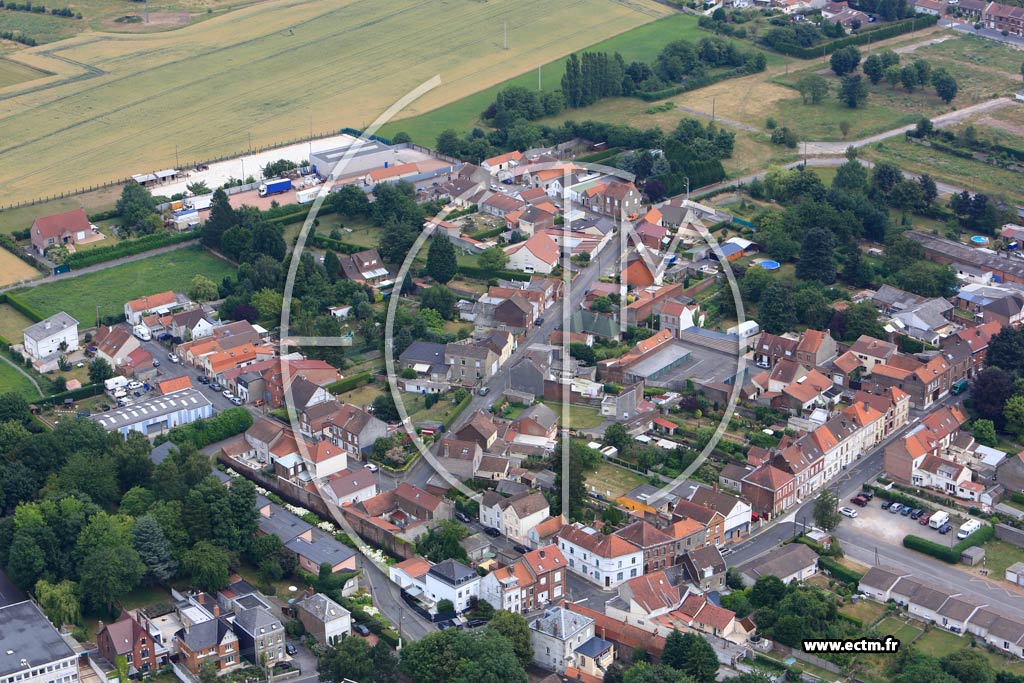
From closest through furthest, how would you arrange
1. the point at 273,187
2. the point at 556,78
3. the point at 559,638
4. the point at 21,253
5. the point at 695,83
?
the point at 559,638, the point at 21,253, the point at 273,187, the point at 695,83, the point at 556,78

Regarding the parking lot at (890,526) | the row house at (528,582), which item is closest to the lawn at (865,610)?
the parking lot at (890,526)

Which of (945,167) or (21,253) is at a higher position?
(21,253)

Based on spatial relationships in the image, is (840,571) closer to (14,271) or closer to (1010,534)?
(1010,534)

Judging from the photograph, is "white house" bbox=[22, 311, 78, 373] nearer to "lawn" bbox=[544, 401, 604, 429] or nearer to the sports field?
the sports field

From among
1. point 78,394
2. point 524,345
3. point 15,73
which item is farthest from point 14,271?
point 15,73

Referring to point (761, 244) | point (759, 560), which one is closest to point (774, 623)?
point (759, 560)

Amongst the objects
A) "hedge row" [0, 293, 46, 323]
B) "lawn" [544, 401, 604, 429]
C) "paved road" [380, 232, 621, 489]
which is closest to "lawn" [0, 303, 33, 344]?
"hedge row" [0, 293, 46, 323]

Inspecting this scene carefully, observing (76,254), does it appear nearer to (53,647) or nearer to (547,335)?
(547,335)
